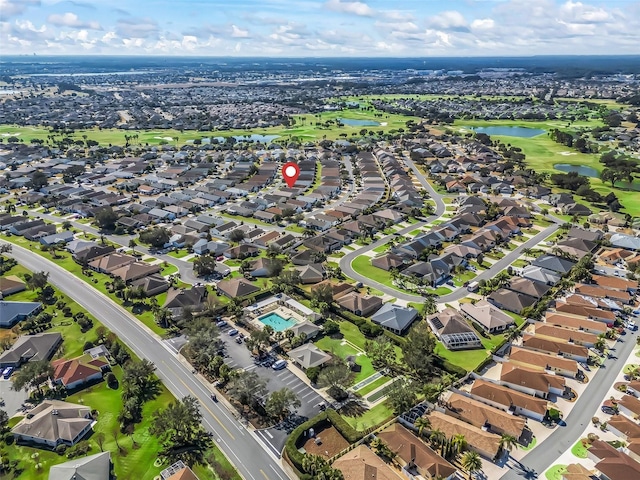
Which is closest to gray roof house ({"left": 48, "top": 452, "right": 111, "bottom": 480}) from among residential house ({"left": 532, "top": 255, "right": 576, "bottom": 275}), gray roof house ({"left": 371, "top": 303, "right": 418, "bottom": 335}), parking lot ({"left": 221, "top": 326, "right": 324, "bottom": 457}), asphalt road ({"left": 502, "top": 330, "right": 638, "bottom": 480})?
parking lot ({"left": 221, "top": 326, "right": 324, "bottom": 457})

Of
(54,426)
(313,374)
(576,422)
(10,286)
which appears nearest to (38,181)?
(10,286)

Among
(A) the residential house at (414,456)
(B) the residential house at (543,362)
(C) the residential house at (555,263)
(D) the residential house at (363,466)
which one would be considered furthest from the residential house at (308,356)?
(C) the residential house at (555,263)

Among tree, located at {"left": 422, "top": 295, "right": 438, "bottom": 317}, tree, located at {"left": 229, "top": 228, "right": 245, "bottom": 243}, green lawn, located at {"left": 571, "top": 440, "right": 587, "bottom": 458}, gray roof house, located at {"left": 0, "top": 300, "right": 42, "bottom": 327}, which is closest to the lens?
green lawn, located at {"left": 571, "top": 440, "right": 587, "bottom": 458}

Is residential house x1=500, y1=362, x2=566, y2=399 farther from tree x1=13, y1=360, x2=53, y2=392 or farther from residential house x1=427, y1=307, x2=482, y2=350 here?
tree x1=13, y1=360, x2=53, y2=392

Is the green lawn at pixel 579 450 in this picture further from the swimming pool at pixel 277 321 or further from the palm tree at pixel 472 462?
the swimming pool at pixel 277 321

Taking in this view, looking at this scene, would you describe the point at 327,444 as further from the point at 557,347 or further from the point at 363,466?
the point at 557,347

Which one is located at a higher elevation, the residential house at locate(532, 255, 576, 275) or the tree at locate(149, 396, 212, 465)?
the residential house at locate(532, 255, 576, 275)
